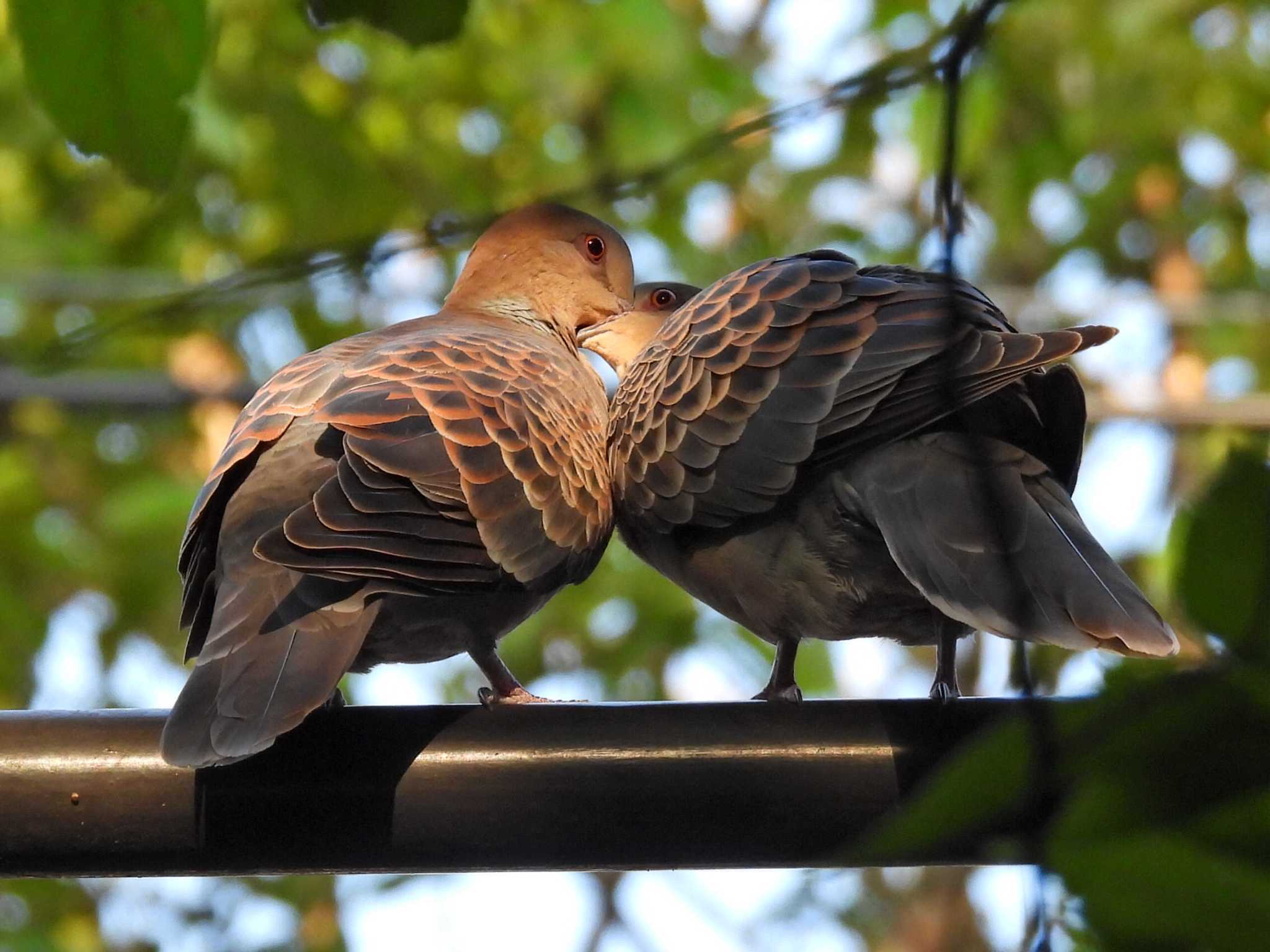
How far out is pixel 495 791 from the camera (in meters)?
1.68

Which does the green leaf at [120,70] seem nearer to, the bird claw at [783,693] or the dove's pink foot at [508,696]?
the dove's pink foot at [508,696]

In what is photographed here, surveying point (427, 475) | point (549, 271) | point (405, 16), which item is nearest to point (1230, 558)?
point (405, 16)

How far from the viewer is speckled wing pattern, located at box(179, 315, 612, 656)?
6.56 ft

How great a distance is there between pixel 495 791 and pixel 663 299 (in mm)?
1933

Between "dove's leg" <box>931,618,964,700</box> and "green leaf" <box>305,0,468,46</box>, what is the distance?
1.48 m

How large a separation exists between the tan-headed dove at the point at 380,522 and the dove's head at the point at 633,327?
0.56m

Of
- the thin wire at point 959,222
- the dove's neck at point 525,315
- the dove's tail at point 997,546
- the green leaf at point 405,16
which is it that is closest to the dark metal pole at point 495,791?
the dove's tail at point 997,546

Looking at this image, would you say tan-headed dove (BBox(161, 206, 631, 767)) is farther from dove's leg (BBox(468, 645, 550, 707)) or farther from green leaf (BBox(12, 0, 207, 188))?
green leaf (BBox(12, 0, 207, 188))

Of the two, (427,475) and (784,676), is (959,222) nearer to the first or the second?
(427,475)

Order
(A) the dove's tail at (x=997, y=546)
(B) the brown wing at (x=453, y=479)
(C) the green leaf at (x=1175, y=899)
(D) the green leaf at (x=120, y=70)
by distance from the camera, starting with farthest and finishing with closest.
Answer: (B) the brown wing at (x=453, y=479) → (A) the dove's tail at (x=997, y=546) → (D) the green leaf at (x=120, y=70) → (C) the green leaf at (x=1175, y=899)

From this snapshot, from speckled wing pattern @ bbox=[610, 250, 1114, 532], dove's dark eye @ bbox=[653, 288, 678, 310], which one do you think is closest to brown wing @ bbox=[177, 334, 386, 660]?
speckled wing pattern @ bbox=[610, 250, 1114, 532]

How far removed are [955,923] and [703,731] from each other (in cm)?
713

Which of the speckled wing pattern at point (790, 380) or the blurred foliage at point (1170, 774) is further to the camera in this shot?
the speckled wing pattern at point (790, 380)

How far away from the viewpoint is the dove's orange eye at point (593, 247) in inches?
135
